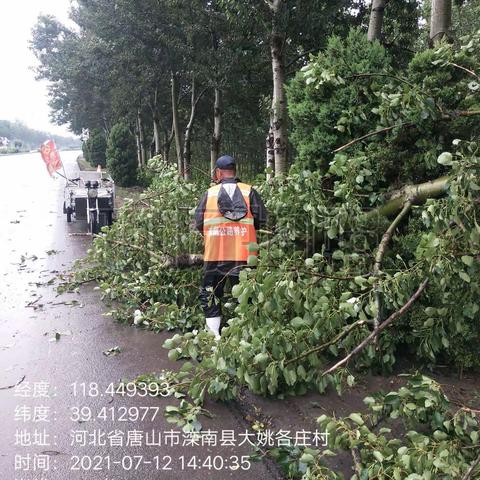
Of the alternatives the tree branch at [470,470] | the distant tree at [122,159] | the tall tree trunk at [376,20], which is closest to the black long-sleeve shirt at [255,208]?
the tree branch at [470,470]

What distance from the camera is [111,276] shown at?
6.00m

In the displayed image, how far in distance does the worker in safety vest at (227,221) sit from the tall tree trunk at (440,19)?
2.23m

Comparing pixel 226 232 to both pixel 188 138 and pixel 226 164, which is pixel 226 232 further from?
pixel 188 138

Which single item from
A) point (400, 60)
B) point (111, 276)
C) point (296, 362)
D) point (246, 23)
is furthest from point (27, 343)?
point (400, 60)

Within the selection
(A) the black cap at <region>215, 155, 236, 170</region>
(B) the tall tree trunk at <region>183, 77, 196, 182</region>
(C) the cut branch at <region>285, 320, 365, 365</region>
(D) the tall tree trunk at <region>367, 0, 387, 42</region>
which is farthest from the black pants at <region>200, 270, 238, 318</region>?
(B) the tall tree trunk at <region>183, 77, 196, 182</region>

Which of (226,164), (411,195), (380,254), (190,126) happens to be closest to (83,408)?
(226,164)

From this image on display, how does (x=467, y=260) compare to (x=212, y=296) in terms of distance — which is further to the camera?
(x=212, y=296)

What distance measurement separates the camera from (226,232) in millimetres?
4117

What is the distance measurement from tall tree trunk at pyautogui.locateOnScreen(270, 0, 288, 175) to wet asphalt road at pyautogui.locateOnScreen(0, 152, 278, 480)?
10.8 ft

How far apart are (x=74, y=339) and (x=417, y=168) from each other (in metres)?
3.63

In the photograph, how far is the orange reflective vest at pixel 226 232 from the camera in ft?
13.4

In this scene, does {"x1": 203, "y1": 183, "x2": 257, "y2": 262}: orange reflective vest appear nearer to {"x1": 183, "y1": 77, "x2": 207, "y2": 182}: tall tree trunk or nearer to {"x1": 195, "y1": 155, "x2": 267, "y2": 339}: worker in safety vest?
{"x1": 195, "y1": 155, "x2": 267, "y2": 339}: worker in safety vest

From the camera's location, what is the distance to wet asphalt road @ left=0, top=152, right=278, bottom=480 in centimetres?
269

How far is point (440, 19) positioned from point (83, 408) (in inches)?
177
